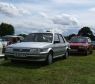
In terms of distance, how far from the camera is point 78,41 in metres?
23.6

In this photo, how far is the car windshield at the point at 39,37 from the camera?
51.2ft

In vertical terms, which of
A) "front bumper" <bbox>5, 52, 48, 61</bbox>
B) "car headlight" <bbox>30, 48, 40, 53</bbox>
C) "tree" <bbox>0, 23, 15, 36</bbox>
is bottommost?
"front bumper" <bbox>5, 52, 48, 61</bbox>

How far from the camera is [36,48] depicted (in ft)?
45.5

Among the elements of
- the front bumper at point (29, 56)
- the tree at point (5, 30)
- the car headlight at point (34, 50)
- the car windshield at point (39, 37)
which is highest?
the tree at point (5, 30)

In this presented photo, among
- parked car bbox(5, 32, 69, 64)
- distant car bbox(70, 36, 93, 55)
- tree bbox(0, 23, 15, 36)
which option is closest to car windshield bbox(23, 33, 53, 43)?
parked car bbox(5, 32, 69, 64)

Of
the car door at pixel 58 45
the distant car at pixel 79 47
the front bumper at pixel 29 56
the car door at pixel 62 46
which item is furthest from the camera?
the distant car at pixel 79 47

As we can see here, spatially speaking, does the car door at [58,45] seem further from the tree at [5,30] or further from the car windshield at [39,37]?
the tree at [5,30]

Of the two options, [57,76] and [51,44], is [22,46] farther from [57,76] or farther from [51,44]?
[57,76]

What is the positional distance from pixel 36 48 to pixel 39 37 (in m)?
1.97

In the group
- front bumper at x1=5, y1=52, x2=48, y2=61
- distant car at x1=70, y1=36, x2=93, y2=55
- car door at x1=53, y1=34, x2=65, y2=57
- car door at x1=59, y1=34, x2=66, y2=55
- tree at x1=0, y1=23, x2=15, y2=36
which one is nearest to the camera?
front bumper at x1=5, y1=52, x2=48, y2=61

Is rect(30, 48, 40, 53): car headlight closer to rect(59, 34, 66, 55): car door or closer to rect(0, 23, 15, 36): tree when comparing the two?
rect(59, 34, 66, 55): car door

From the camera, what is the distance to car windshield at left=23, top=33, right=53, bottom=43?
1559cm

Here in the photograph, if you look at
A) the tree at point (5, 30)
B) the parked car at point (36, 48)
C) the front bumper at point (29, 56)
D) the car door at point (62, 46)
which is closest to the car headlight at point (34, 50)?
the parked car at point (36, 48)

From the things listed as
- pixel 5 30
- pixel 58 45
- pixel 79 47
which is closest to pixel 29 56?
pixel 58 45
